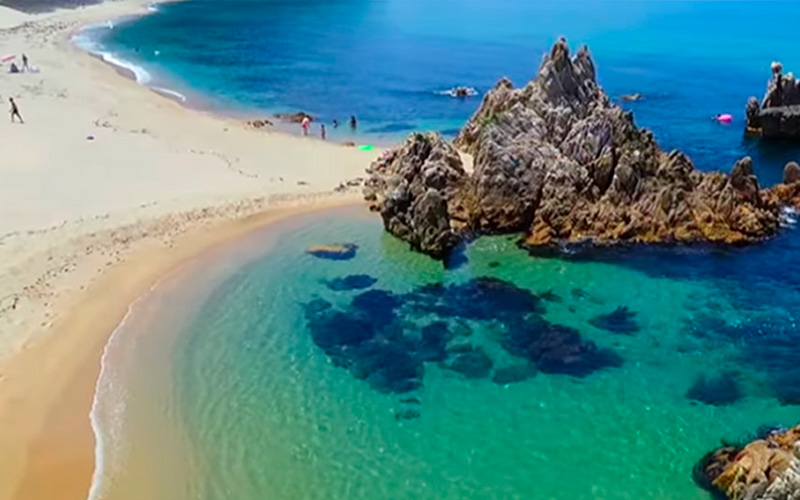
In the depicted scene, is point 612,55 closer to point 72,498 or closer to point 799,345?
point 799,345

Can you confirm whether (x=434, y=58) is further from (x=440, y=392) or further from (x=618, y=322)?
(x=440, y=392)

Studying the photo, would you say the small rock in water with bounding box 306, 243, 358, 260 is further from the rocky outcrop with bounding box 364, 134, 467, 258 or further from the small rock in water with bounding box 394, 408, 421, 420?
the small rock in water with bounding box 394, 408, 421, 420

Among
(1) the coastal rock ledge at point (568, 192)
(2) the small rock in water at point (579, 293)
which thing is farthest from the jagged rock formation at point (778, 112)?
(2) the small rock in water at point (579, 293)

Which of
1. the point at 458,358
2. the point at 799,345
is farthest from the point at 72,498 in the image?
the point at 799,345

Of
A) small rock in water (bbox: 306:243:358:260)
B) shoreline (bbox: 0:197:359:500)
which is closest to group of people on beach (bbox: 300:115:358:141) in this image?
A: small rock in water (bbox: 306:243:358:260)

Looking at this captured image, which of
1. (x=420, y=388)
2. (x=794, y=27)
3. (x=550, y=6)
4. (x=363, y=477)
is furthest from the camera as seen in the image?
(x=550, y=6)
